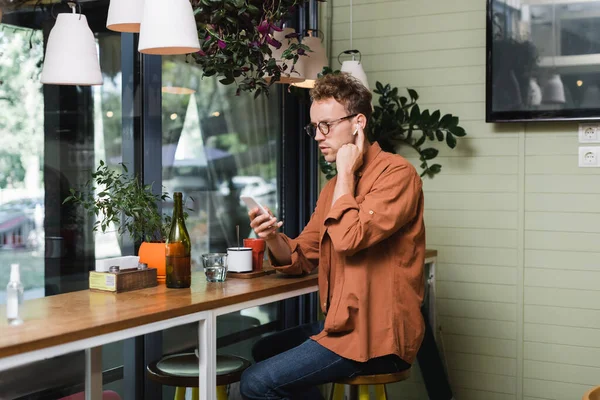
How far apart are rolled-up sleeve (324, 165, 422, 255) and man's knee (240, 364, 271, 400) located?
441mm

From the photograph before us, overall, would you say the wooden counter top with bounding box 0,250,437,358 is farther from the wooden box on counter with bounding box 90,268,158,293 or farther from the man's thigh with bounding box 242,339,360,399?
the man's thigh with bounding box 242,339,360,399

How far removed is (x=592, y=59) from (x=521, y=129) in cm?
43

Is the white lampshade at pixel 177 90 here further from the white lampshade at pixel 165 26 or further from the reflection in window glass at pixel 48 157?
the white lampshade at pixel 165 26

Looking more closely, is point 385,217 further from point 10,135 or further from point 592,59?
point 592,59

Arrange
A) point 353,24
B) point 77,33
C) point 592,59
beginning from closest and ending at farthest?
point 77,33
point 592,59
point 353,24

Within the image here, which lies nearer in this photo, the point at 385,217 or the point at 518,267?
the point at 385,217

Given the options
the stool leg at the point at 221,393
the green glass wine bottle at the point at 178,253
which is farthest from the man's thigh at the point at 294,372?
the green glass wine bottle at the point at 178,253

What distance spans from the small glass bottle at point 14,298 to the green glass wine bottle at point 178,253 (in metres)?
0.58

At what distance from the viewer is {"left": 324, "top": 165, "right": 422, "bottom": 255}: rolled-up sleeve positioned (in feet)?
7.41

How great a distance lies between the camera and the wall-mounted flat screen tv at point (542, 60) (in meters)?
3.37

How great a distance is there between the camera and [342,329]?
2.31 metres

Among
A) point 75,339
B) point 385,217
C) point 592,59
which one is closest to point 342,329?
point 385,217

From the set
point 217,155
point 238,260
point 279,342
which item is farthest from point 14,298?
point 217,155

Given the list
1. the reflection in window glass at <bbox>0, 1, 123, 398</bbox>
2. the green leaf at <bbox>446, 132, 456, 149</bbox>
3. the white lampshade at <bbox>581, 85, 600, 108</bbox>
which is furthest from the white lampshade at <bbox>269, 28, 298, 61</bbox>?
the white lampshade at <bbox>581, 85, 600, 108</bbox>
